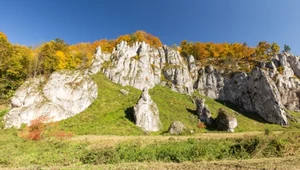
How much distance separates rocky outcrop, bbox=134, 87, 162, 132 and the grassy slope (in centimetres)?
172

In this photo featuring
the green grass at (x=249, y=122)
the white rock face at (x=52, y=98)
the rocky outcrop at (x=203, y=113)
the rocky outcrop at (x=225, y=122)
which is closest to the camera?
the white rock face at (x=52, y=98)

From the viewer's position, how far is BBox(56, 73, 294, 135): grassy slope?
127 feet

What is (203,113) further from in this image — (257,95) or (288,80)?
(288,80)

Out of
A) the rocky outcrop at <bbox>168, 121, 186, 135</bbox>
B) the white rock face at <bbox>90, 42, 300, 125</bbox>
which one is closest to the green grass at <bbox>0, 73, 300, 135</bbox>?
the rocky outcrop at <bbox>168, 121, 186, 135</bbox>

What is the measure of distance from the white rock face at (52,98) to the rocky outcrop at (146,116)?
1481 cm

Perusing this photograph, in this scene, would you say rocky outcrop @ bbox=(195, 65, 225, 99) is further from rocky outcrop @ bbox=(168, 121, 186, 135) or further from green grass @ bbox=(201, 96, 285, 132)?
rocky outcrop @ bbox=(168, 121, 186, 135)

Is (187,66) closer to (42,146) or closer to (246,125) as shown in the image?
(246,125)

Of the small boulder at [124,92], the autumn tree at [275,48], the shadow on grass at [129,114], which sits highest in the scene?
the autumn tree at [275,48]

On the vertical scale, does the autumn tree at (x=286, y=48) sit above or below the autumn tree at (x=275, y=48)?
above

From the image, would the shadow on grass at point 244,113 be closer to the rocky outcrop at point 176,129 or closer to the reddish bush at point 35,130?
the rocky outcrop at point 176,129

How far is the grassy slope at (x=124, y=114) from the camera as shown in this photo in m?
38.7

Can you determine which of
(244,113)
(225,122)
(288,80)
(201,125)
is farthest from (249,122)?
(288,80)

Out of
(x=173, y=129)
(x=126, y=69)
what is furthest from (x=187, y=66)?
(x=173, y=129)

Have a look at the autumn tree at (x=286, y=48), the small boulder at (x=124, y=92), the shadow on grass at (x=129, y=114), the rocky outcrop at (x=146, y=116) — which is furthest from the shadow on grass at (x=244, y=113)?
the autumn tree at (x=286, y=48)
